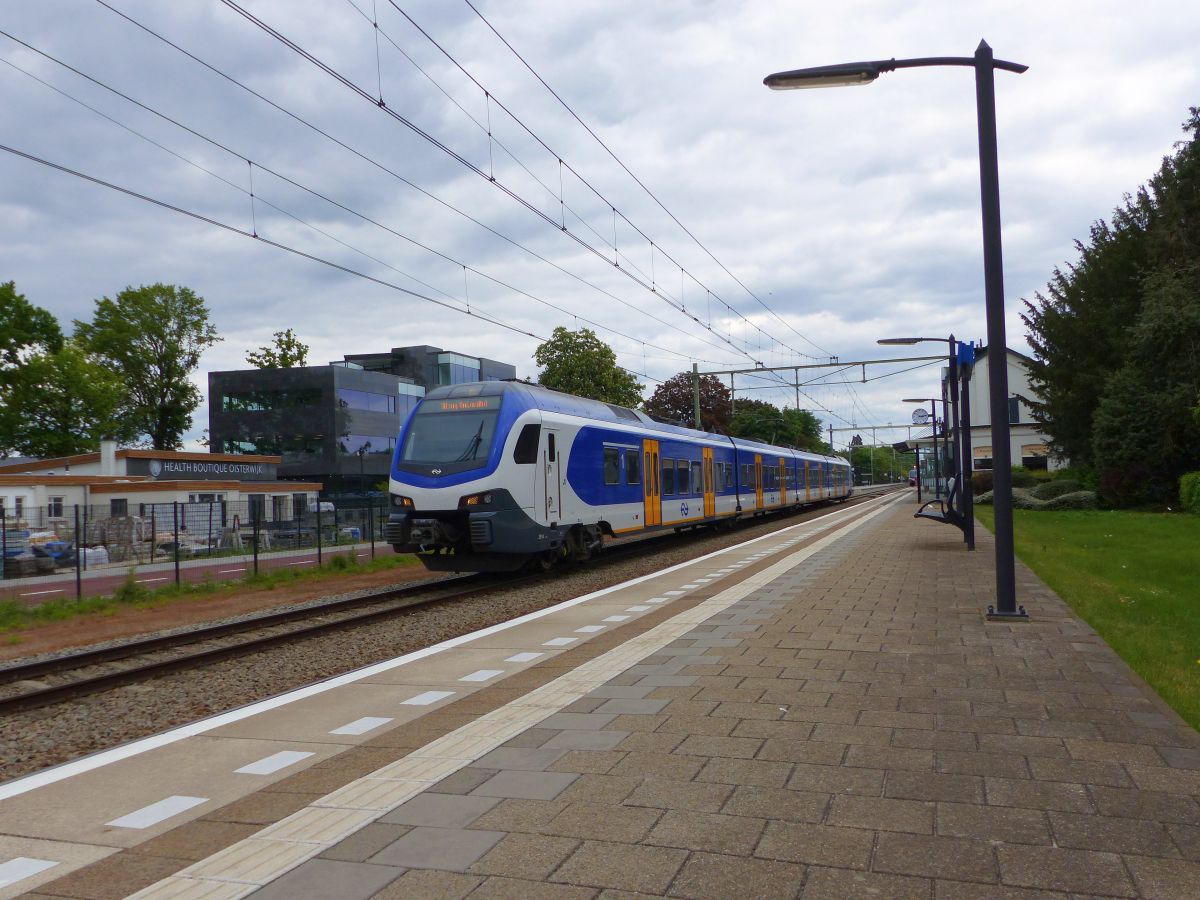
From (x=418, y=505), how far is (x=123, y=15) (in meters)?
7.88

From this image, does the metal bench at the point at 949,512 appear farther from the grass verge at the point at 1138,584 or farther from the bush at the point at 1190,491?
the bush at the point at 1190,491

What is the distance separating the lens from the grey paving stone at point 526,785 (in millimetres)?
4375

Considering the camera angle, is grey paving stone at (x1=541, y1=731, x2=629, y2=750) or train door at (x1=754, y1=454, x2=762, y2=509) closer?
grey paving stone at (x1=541, y1=731, x2=629, y2=750)

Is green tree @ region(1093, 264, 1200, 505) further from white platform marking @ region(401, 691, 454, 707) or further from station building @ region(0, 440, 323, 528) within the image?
white platform marking @ region(401, 691, 454, 707)

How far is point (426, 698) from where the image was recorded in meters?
6.82

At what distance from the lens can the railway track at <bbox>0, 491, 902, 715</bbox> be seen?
28.1 ft

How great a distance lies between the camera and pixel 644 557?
2128cm

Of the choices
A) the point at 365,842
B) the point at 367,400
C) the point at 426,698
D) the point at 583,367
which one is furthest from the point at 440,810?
the point at 367,400

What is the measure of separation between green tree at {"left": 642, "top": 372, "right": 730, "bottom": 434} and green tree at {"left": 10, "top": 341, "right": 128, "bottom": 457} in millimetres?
32302

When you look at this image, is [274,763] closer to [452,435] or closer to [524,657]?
[524,657]

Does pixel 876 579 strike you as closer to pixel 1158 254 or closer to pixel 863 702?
pixel 863 702

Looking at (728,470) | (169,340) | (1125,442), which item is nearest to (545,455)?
(728,470)

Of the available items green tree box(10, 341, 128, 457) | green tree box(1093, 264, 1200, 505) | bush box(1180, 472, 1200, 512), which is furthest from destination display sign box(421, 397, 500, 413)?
green tree box(10, 341, 128, 457)

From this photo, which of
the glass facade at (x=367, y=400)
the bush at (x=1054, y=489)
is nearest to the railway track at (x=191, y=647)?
the bush at (x=1054, y=489)
